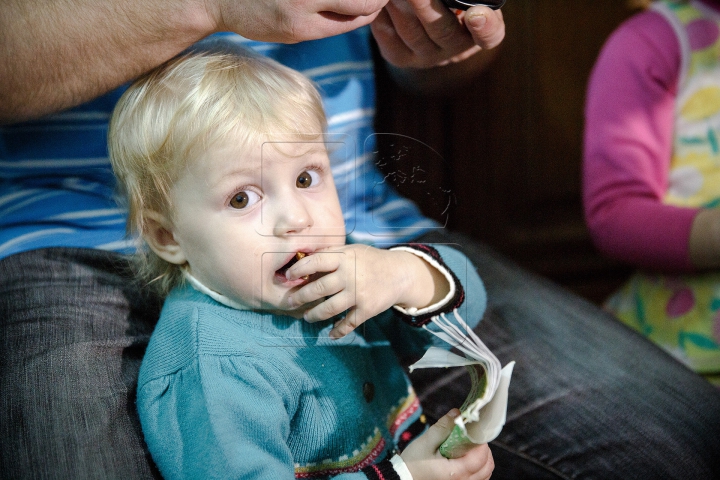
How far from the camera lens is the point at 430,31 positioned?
2.18 feet

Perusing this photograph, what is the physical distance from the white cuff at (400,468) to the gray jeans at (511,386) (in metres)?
0.22

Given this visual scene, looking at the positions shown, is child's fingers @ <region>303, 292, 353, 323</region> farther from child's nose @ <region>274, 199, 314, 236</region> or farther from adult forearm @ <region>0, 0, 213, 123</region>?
adult forearm @ <region>0, 0, 213, 123</region>

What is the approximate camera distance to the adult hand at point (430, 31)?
2.07 feet

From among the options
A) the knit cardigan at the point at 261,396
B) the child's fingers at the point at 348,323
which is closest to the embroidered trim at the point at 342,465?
the knit cardigan at the point at 261,396

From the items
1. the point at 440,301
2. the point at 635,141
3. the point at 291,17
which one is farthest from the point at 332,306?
the point at 635,141

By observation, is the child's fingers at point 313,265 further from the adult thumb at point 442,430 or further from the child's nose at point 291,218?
the adult thumb at point 442,430

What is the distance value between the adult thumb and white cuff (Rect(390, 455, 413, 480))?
0.03m

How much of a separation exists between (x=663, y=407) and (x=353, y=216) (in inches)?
17.6

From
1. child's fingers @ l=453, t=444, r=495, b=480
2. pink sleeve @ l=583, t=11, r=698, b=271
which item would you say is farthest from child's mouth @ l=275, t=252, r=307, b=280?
pink sleeve @ l=583, t=11, r=698, b=271

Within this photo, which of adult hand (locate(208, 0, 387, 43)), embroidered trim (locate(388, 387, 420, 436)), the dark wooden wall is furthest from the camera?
the dark wooden wall

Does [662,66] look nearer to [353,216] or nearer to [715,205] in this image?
[715,205]

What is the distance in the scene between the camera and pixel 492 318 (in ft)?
2.80

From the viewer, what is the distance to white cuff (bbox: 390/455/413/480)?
0.55 m

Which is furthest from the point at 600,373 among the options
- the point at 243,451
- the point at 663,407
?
the point at 243,451
